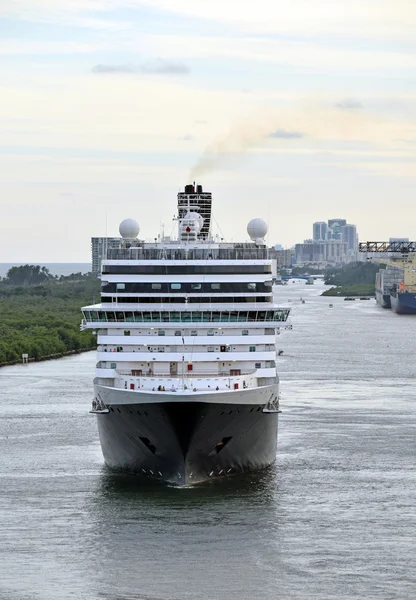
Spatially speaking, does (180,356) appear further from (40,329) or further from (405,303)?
(405,303)

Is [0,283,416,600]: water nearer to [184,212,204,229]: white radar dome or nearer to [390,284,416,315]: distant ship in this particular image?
[184,212,204,229]: white radar dome

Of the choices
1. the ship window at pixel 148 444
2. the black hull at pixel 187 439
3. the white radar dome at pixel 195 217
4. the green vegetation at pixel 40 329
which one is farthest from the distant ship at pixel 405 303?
the ship window at pixel 148 444

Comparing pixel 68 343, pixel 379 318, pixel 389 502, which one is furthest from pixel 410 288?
pixel 389 502

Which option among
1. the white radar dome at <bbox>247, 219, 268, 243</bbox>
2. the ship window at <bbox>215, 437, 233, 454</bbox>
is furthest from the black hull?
the white radar dome at <bbox>247, 219, 268, 243</bbox>

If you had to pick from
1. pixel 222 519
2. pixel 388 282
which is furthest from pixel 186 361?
pixel 388 282

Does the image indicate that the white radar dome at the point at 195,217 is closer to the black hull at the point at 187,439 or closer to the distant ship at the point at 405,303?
the black hull at the point at 187,439

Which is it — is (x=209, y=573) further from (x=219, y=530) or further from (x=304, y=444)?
(x=304, y=444)
